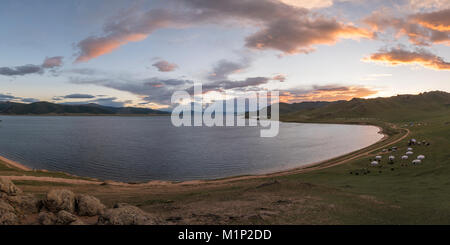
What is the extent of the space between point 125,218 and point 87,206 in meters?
6.46

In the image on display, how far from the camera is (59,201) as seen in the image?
60.9ft

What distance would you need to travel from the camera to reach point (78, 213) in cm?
1908

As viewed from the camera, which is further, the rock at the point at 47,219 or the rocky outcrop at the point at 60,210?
the rock at the point at 47,219

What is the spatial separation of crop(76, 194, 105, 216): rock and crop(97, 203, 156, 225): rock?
16.2 ft

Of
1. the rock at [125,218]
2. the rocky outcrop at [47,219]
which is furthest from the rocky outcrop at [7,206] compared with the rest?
the rock at [125,218]

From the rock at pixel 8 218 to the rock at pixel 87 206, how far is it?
12.6ft

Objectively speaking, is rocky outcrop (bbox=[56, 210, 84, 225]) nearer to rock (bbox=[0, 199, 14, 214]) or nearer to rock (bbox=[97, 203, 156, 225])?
rock (bbox=[97, 203, 156, 225])

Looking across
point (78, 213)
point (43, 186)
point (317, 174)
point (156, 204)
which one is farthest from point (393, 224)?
point (43, 186)

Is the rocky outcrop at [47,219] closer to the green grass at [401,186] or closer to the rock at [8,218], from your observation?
the rock at [8,218]

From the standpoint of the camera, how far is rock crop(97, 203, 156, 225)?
Answer: 48.9 ft

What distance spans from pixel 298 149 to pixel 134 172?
60.8 metres

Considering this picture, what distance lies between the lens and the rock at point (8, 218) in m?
15.5

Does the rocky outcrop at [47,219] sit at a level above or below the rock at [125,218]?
below
